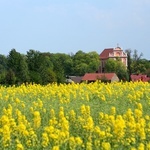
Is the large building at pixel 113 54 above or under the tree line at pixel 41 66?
above

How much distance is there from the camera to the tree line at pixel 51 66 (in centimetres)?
3574

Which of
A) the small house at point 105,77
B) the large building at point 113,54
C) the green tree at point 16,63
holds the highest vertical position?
the large building at point 113,54

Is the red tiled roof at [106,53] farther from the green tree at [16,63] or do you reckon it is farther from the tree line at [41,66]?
the green tree at [16,63]

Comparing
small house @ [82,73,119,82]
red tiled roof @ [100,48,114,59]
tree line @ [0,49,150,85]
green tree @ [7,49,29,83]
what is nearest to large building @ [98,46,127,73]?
red tiled roof @ [100,48,114,59]

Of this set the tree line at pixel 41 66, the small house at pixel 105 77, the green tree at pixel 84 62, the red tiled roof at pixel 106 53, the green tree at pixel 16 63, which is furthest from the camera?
the red tiled roof at pixel 106 53

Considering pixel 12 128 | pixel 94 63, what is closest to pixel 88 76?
pixel 94 63

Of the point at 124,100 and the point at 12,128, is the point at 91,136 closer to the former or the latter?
the point at 12,128

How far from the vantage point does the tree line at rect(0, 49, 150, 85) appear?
3574cm

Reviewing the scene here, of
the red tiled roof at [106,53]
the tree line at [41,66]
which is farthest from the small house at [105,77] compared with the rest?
the red tiled roof at [106,53]

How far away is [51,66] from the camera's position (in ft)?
178

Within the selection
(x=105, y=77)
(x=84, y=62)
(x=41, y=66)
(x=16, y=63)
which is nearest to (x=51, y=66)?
(x=16, y=63)

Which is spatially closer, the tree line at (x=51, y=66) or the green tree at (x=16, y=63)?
the tree line at (x=51, y=66)

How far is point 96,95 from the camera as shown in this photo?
40.0 feet

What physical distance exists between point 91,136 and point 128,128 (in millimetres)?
446
